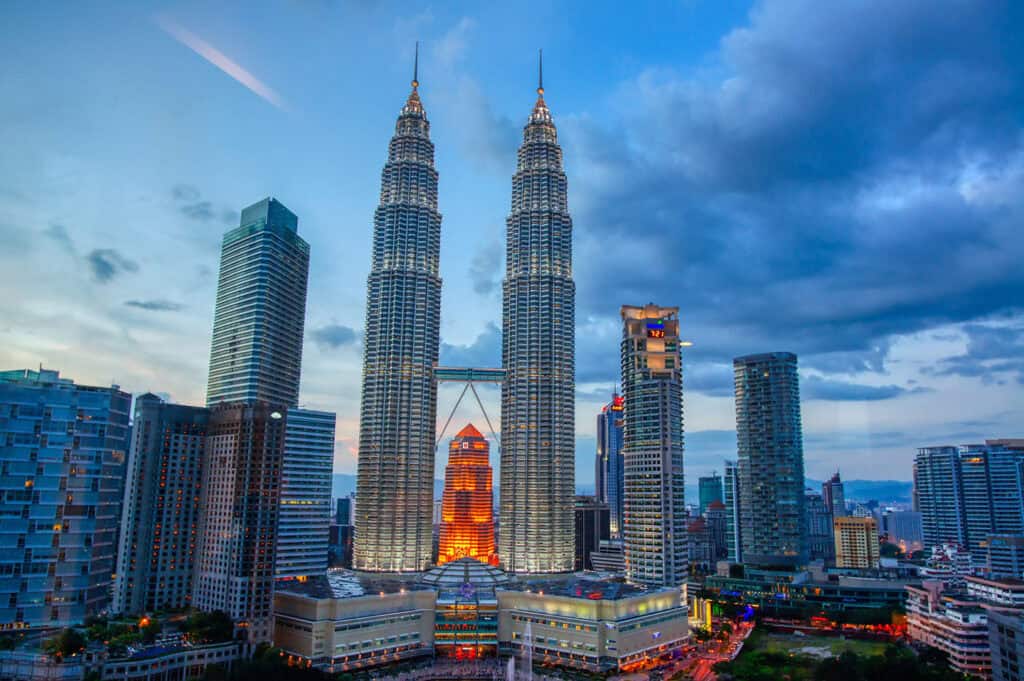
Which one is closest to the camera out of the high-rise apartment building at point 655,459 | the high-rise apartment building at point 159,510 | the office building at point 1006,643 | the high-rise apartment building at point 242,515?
the office building at point 1006,643

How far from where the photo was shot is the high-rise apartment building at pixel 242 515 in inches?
5891

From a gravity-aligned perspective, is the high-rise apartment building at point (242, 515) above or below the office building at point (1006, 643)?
above

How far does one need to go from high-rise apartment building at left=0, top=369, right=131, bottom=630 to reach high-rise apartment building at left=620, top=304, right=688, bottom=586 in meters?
123

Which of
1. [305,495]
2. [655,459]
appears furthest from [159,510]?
[655,459]

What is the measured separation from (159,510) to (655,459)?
123 m

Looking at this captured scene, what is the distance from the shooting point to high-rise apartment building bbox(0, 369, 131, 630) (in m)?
89.6

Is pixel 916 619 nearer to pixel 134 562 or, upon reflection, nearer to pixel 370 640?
pixel 370 640

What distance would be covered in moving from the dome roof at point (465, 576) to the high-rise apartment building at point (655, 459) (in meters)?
38.3

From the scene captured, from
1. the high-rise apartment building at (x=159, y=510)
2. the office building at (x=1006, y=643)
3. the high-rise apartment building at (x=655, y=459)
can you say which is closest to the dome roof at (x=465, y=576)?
the high-rise apartment building at (x=655, y=459)

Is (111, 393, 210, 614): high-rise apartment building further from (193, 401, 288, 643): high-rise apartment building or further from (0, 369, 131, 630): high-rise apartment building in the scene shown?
(0, 369, 131, 630): high-rise apartment building

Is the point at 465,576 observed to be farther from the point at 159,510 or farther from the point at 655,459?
the point at 159,510

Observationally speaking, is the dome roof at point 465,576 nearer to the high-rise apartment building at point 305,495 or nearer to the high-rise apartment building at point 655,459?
the high-rise apartment building at point 305,495

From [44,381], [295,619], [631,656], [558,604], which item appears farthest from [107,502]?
[631,656]

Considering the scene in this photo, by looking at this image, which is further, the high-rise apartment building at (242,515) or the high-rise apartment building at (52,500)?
the high-rise apartment building at (242,515)
